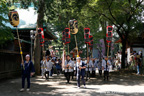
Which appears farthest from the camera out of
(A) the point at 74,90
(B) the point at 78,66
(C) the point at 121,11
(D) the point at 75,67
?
(C) the point at 121,11

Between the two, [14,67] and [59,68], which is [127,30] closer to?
[59,68]

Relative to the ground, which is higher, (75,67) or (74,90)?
(75,67)

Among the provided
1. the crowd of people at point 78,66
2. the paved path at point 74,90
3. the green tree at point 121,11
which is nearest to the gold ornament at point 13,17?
the paved path at point 74,90

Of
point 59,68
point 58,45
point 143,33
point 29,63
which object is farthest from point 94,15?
point 58,45

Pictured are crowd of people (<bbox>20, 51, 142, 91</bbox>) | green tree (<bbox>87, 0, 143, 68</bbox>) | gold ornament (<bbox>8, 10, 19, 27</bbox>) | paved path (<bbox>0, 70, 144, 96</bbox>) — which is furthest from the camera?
green tree (<bbox>87, 0, 143, 68</bbox>)

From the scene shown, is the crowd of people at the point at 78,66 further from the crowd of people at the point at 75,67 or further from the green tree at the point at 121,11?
the green tree at the point at 121,11

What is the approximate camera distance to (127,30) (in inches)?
786

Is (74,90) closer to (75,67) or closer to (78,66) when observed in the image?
(78,66)

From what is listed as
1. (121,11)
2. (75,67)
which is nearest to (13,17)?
A: (75,67)

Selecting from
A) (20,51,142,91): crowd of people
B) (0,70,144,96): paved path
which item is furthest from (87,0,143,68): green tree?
(0,70,144,96): paved path

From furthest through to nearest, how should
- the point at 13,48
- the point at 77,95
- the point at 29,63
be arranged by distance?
the point at 13,48 < the point at 29,63 < the point at 77,95

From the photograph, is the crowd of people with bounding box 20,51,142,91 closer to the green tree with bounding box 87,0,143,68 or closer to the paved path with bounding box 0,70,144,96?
the paved path with bounding box 0,70,144,96

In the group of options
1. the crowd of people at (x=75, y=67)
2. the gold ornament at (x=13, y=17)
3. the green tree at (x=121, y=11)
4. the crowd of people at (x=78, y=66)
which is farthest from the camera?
the green tree at (x=121, y=11)

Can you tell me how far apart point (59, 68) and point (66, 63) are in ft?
31.2
